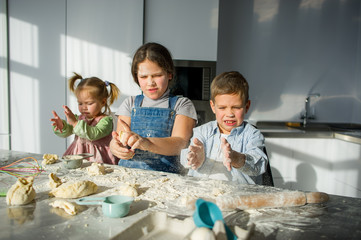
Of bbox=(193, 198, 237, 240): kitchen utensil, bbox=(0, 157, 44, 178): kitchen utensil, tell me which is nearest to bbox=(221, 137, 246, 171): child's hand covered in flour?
bbox=(193, 198, 237, 240): kitchen utensil

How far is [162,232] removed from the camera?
0.68 m

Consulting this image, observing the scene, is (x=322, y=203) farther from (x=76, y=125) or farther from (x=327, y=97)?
(x=327, y=97)

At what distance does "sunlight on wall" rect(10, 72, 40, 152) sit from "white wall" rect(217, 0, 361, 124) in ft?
5.99

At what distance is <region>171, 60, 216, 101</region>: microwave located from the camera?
90.9 inches

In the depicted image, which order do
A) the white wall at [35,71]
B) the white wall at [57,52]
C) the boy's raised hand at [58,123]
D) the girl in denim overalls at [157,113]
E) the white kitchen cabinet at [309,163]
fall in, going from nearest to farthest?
the girl in denim overalls at [157,113] < the boy's raised hand at [58,123] < the white kitchen cabinet at [309,163] < the white wall at [57,52] < the white wall at [35,71]

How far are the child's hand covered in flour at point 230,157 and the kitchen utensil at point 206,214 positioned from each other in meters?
0.28

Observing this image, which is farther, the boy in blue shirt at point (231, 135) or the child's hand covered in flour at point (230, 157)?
the boy in blue shirt at point (231, 135)

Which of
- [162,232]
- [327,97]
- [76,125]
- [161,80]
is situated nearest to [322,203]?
[162,232]

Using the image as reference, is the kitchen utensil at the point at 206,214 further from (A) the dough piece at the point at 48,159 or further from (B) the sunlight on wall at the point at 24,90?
(B) the sunlight on wall at the point at 24,90

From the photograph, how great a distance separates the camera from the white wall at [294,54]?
268cm

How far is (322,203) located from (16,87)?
2808mm

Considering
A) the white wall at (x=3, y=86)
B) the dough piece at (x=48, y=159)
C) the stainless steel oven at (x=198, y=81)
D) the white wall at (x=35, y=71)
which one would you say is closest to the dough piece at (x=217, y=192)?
the dough piece at (x=48, y=159)

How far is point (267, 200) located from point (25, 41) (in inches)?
106

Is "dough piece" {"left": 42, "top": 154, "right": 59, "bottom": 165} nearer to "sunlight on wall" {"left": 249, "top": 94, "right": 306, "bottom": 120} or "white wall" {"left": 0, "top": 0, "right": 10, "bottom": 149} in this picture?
"white wall" {"left": 0, "top": 0, "right": 10, "bottom": 149}
